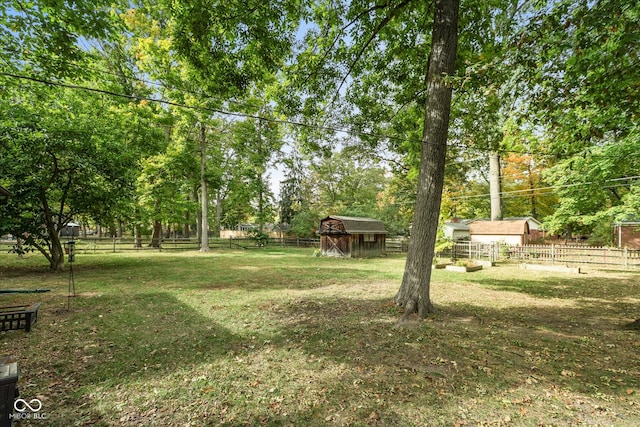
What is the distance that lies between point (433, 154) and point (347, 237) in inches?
628

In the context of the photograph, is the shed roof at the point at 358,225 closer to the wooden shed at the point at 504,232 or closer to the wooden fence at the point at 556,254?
the wooden fence at the point at 556,254

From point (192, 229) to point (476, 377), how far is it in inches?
2567

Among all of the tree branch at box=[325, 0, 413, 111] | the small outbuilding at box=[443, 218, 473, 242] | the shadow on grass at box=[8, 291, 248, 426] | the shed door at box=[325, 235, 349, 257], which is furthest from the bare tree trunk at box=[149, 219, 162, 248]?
the small outbuilding at box=[443, 218, 473, 242]

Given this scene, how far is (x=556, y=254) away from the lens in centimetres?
1688

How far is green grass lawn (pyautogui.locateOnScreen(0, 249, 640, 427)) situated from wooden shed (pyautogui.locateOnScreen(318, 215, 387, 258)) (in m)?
13.1

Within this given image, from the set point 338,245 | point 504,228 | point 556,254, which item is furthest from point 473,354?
point 504,228

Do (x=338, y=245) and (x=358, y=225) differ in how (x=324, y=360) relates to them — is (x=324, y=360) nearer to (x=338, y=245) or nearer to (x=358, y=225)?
(x=338, y=245)

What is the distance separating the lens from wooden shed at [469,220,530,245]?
2572cm

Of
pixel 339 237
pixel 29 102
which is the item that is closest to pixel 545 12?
pixel 29 102

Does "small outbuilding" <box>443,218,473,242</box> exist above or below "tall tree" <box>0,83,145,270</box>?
below

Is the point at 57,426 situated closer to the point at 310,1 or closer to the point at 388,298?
the point at 388,298

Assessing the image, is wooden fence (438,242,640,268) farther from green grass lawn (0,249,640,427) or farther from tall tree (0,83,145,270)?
tall tree (0,83,145,270)

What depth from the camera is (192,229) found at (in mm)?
62000

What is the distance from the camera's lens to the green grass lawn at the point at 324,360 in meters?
3.17
